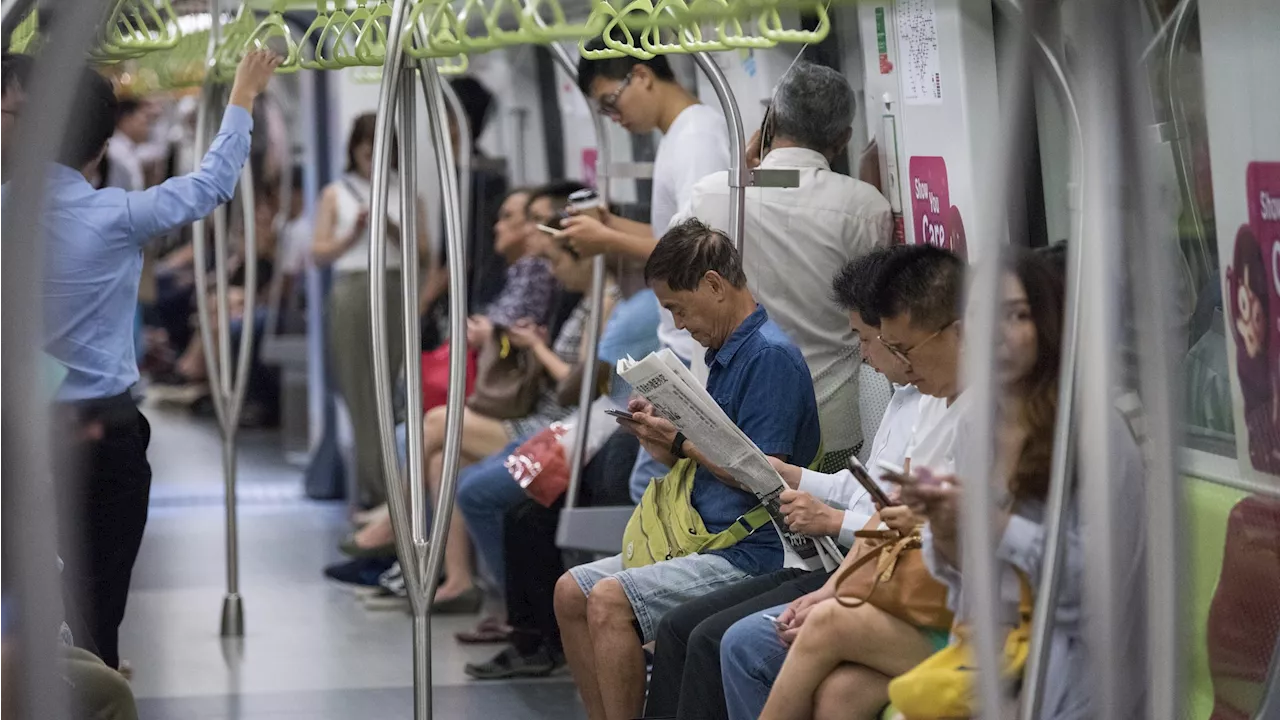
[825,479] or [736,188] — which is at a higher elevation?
[736,188]

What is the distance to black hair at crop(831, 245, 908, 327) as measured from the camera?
3.09 metres

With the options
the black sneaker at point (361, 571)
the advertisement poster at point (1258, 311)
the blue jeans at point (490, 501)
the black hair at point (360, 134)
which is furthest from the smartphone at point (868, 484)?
the black hair at point (360, 134)

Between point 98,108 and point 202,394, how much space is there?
30.0 ft

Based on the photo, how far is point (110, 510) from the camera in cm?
403

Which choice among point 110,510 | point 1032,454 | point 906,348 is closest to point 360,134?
point 110,510

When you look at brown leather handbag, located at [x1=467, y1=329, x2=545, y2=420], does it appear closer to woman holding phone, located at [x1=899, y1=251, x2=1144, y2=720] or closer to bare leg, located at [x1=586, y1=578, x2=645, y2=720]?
bare leg, located at [x1=586, y1=578, x2=645, y2=720]

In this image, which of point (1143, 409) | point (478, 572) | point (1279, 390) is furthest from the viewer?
point (478, 572)

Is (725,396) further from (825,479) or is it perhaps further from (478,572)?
(478,572)

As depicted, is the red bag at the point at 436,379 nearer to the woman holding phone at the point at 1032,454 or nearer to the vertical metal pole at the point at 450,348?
the vertical metal pole at the point at 450,348

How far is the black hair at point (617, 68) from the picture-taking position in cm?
439

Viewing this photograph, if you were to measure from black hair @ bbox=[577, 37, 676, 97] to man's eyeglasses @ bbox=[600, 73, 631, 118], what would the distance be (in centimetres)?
1

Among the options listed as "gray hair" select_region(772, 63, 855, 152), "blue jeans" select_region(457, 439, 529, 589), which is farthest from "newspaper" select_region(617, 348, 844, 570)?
"blue jeans" select_region(457, 439, 529, 589)

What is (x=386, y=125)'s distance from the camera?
3.60 meters

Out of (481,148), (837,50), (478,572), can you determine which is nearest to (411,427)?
(837,50)
